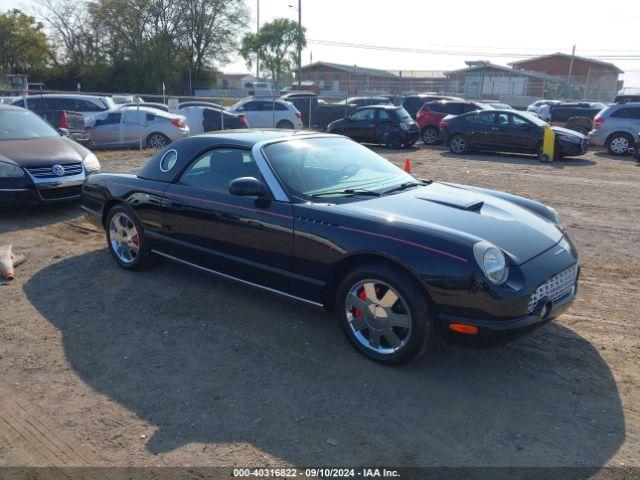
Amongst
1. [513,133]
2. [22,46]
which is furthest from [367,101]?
[22,46]

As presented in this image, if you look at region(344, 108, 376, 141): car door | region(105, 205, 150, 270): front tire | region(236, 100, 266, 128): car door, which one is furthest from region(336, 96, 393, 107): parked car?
region(105, 205, 150, 270): front tire

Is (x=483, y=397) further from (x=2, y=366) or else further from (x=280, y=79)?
(x=280, y=79)

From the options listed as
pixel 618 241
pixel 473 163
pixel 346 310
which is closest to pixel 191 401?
pixel 346 310

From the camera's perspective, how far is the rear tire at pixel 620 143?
16.7 meters

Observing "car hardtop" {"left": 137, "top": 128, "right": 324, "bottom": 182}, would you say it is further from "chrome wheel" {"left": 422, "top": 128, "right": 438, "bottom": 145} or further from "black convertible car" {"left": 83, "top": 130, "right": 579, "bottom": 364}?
"chrome wheel" {"left": 422, "top": 128, "right": 438, "bottom": 145}

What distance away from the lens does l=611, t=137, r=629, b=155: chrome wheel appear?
661 inches

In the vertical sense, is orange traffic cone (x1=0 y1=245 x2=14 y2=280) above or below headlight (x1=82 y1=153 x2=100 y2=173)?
below

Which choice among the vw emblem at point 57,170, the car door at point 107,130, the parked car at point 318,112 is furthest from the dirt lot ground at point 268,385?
the parked car at point 318,112

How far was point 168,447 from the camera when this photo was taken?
9.78 ft

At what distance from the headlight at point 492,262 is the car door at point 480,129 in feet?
46.2

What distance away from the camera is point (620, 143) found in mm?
16844

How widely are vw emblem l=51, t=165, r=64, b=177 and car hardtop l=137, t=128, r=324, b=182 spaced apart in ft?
10.8

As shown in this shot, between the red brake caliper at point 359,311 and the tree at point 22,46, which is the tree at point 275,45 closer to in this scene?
the tree at point 22,46

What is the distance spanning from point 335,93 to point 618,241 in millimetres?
44087
